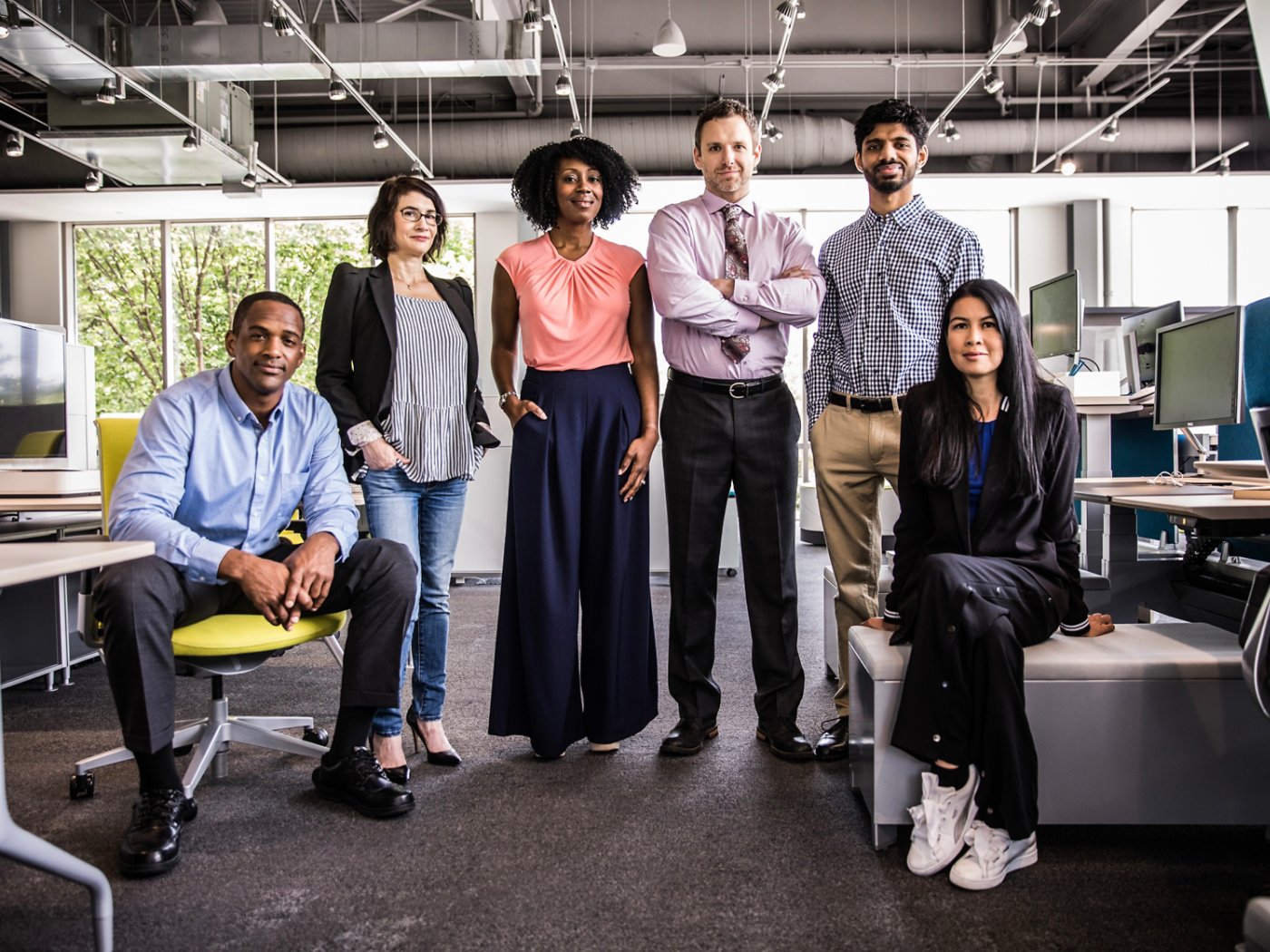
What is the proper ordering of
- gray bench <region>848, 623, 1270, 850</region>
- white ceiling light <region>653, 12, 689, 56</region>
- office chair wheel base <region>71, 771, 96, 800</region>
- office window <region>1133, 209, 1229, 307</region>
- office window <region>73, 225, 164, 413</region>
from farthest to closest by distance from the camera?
1. office window <region>73, 225, 164, 413</region>
2. office window <region>1133, 209, 1229, 307</region>
3. white ceiling light <region>653, 12, 689, 56</region>
4. office chair wheel base <region>71, 771, 96, 800</region>
5. gray bench <region>848, 623, 1270, 850</region>

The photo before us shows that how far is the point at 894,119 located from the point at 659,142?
548 cm

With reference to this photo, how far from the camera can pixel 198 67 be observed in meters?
6.01

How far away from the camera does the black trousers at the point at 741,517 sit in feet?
8.53

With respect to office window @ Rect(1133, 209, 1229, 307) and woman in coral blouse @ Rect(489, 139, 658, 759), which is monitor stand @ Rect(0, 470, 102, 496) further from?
office window @ Rect(1133, 209, 1229, 307)

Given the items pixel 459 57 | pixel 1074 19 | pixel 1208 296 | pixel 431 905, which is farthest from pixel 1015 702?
pixel 1208 296

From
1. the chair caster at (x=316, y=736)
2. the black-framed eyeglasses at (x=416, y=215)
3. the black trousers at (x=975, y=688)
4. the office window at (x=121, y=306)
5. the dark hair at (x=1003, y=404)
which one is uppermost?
the office window at (x=121, y=306)

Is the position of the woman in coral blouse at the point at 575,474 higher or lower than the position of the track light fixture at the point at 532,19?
lower

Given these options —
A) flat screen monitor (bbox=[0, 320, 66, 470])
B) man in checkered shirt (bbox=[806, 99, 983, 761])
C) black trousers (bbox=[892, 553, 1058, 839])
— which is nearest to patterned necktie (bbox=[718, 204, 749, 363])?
man in checkered shirt (bbox=[806, 99, 983, 761])

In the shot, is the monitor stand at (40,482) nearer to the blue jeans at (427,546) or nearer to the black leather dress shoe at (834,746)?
the blue jeans at (427,546)

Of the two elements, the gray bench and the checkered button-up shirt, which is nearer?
the gray bench

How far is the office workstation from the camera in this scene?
6.08ft

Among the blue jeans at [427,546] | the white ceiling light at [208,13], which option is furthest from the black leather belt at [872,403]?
the white ceiling light at [208,13]

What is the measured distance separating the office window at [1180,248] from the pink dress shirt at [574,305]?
867 centimetres

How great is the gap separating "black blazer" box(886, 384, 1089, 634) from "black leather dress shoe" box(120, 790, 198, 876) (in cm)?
164
